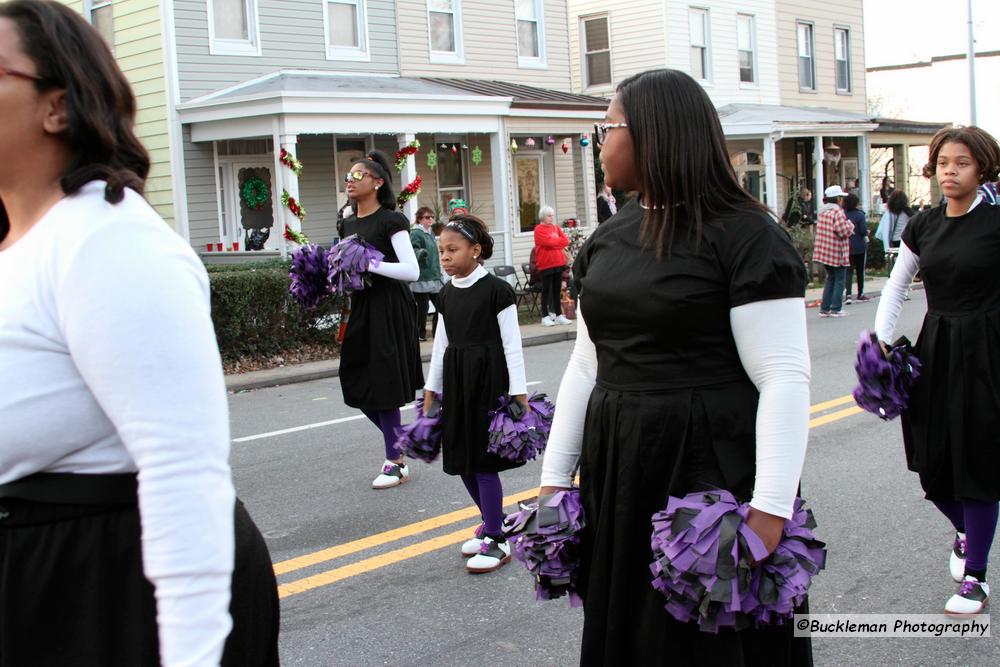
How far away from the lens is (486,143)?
22.1 metres

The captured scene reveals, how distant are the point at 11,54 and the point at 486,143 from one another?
20.7 metres

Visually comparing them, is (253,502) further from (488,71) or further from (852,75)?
(852,75)

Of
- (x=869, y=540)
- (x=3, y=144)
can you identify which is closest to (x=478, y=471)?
(x=869, y=540)

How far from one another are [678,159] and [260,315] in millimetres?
11217

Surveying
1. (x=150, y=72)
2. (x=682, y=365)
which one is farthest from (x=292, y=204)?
(x=682, y=365)

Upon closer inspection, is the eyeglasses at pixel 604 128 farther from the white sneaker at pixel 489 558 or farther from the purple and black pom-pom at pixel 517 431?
the white sneaker at pixel 489 558

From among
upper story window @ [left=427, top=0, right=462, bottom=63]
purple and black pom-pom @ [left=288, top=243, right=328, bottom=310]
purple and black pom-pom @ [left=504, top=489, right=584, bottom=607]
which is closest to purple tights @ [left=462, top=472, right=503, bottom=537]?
purple and black pom-pom @ [left=288, top=243, right=328, bottom=310]

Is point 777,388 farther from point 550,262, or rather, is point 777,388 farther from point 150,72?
point 150,72

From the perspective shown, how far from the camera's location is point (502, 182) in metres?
20.9

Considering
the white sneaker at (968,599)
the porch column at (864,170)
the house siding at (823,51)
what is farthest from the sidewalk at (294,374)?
the porch column at (864,170)

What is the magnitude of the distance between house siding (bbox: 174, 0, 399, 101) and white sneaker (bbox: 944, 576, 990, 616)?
15204mm

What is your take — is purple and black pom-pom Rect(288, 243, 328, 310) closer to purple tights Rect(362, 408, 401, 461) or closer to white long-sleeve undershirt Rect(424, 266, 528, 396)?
purple tights Rect(362, 408, 401, 461)

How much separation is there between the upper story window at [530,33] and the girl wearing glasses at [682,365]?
20.7 metres

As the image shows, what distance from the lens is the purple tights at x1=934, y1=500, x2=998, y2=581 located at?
448 centimetres
